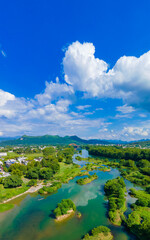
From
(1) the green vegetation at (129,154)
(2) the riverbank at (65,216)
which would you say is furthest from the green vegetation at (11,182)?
(1) the green vegetation at (129,154)

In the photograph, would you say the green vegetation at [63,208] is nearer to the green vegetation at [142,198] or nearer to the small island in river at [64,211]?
the small island in river at [64,211]

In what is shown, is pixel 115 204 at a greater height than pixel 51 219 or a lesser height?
greater

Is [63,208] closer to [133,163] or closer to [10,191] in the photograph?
[10,191]

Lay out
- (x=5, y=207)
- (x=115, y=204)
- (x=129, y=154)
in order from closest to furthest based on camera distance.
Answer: (x=115, y=204) → (x=5, y=207) → (x=129, y=154)

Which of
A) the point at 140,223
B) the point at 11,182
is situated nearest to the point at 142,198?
the point at 140,223

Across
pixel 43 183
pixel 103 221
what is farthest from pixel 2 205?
pixel 103 221
